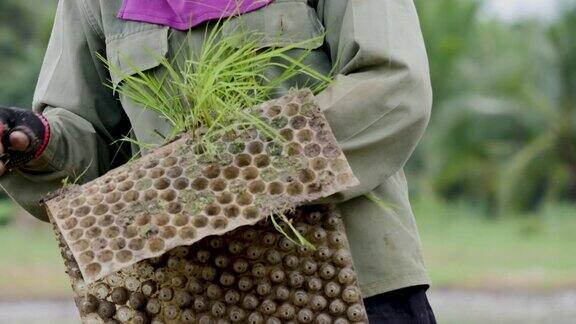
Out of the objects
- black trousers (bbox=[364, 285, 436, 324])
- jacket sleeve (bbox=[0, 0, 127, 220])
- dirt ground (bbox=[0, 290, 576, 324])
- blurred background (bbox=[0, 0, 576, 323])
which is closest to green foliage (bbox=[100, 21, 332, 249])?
jacket sleeve (bbox=[0, 0, 127, 220])

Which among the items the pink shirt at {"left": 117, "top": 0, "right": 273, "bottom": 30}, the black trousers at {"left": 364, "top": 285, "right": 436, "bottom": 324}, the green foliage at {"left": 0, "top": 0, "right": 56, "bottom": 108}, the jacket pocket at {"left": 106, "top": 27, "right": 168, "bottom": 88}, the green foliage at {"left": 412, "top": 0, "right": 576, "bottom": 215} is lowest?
the green foliage at {"left": 0, "top": 0, "right": 56, "bottom": 108}

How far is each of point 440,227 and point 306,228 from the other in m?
24.7

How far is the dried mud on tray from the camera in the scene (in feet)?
8.38

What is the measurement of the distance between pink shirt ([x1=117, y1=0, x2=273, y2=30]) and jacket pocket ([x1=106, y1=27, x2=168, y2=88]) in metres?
0.03

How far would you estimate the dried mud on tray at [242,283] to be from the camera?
2.55m

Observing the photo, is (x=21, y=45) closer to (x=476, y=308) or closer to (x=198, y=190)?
(x=476, y=308)

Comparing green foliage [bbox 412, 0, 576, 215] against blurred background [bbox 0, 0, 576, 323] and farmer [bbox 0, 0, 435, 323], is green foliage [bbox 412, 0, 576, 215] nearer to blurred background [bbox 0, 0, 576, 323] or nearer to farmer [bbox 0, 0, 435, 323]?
blurred background [bbox 0, 0, 576, 323]

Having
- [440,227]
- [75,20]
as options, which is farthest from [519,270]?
[75,20]

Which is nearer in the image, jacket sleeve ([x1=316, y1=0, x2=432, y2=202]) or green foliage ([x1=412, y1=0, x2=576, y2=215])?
jacket sleeve ([x1=316, y1=0, x2=432, y2=202])

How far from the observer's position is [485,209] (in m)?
27.6

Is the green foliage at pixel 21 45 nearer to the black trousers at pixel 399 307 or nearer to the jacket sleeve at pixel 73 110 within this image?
the jacket sleeve at pixel 73 110

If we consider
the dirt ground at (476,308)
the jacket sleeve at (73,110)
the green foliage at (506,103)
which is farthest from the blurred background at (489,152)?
the jacket sleeve at (73,110)

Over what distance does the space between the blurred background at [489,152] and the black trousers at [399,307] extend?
18.9 m

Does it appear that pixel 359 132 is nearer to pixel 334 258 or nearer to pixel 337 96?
pixel 337 96
